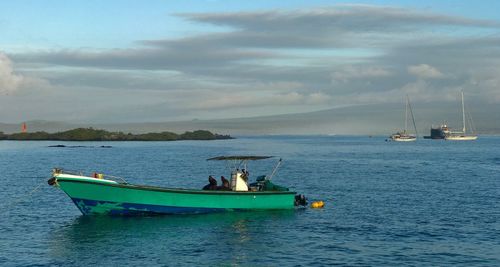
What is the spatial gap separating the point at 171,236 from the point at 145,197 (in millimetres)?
5359

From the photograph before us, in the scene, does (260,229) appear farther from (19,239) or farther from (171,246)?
(19,239)

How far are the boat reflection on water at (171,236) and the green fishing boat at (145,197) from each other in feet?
1.55

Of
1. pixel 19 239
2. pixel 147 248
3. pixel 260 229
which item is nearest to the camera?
pixel 147 248

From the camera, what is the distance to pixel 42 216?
35.9 metres

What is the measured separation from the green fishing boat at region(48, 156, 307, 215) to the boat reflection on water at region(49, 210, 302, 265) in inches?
18.6

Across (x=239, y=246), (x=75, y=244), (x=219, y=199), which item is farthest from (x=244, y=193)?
(x=75, y=244)

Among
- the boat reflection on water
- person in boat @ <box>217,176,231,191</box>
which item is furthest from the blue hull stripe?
person in boat @ <box>217,176,231,191</box>

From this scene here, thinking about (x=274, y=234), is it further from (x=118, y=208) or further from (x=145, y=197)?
(x=118, y=208)

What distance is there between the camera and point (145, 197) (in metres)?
33.4

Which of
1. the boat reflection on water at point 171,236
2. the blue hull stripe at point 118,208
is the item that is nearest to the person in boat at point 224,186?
the boat reflection on water at point 171,236

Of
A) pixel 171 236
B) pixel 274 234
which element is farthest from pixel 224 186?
pixel 171 236

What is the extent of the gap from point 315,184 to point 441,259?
3425 cm

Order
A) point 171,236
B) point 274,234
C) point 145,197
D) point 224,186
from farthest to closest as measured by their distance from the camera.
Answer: point 224,186
point 145,197
point 274,234
point 171,236

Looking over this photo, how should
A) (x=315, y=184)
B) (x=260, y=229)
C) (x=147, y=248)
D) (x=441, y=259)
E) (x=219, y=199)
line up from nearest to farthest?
(x=441, y=259) < (x=147, y=248) < (x=260, y=229) < (x=219, y=199) < (x=315, y=184)
